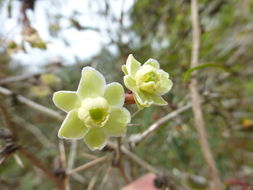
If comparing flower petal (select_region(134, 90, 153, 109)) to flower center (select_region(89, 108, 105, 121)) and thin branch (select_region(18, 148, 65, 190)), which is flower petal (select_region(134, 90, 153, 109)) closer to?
flower center (select_region(89, 108, 105, 121))

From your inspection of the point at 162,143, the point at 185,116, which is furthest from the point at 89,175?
the point at 185,116

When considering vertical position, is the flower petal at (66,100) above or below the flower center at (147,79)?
below

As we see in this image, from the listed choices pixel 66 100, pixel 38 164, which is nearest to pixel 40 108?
pixel 38 164

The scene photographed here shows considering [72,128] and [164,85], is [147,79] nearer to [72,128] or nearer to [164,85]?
[164,85]

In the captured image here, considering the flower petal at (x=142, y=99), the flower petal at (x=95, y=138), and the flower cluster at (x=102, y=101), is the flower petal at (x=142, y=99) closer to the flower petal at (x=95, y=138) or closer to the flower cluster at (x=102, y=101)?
the flower cluster at (x=102, y=101)

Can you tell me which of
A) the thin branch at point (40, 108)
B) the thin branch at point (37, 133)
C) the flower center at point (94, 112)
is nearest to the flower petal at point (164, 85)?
the flower center at point (94, 112)

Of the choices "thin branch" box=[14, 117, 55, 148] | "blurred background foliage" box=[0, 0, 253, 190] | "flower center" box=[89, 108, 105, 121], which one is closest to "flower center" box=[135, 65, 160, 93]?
"flower center" box=[89, 108, 105, 121]
